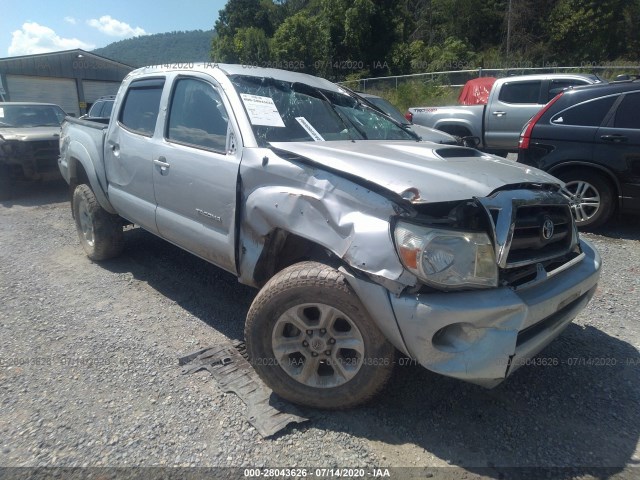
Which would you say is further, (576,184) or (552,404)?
(576,184)

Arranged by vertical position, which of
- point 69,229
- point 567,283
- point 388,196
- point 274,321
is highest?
point 388,196

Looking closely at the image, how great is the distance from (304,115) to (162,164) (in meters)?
1.14

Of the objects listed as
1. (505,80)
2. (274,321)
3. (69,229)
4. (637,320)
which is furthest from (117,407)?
(505,80)

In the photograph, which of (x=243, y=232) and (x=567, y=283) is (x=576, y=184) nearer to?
(x=567, y=283)

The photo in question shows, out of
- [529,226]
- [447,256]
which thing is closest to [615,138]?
[529,226]

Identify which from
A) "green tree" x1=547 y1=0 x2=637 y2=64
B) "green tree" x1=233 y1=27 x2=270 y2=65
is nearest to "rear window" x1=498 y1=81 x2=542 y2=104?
"green tree" x1=547 y1=0 x2=637 y2=64

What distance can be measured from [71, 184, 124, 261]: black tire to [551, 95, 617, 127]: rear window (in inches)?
208

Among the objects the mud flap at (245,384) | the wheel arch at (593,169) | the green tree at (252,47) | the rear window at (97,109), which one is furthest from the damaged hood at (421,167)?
the green tree at (252,47)

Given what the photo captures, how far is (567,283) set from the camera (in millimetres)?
2463

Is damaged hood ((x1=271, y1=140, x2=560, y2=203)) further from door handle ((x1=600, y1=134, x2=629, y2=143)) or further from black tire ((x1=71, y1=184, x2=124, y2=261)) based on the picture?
door handle ((x1=600, y1=134, x2=629, y2=143))

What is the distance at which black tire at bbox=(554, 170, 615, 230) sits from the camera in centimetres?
542

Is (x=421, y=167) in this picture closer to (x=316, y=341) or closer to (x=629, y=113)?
(x=316, y=341)

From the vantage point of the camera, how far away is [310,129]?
315cm

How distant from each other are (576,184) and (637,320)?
8.04 feet
